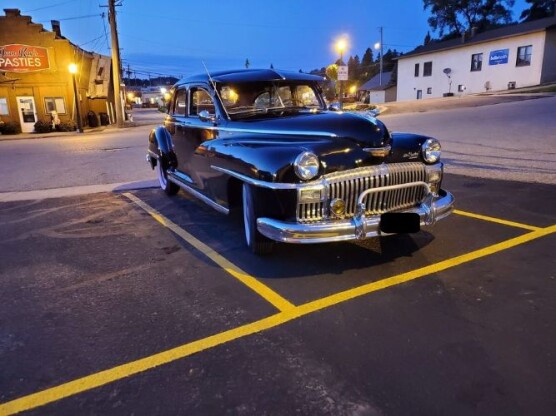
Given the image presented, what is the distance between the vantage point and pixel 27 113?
27656 millimetres

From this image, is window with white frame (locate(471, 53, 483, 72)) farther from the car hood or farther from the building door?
the car hood

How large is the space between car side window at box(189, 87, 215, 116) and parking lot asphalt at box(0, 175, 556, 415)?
60.3 inches

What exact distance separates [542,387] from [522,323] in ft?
2.25

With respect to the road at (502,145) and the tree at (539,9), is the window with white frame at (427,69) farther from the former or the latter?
the road at (502,145)

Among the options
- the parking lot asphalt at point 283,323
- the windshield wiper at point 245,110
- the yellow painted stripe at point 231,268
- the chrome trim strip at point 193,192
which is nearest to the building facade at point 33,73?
the chrome trim strip at point 193,192

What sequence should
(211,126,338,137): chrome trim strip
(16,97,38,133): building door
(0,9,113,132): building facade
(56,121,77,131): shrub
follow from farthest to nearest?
(16,97,38,133): building door, (56,121,77,131): shrub, (0,9,113,132): building facade, (211,126,338,137): chrome trim strip

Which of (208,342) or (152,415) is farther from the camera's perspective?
(208,342)

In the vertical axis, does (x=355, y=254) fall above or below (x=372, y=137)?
below

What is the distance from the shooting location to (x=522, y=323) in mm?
2941

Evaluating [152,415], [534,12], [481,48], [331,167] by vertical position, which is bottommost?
[152,415]

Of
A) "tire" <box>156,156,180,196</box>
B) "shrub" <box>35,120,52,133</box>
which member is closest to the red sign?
"shrub" <box>35,120,52,133</box>

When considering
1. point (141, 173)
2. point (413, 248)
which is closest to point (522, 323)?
point (413, 248)

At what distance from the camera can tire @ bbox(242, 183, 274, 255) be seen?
13.1 feet

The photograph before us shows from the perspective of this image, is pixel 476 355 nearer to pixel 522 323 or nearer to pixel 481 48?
pixel 522 323
